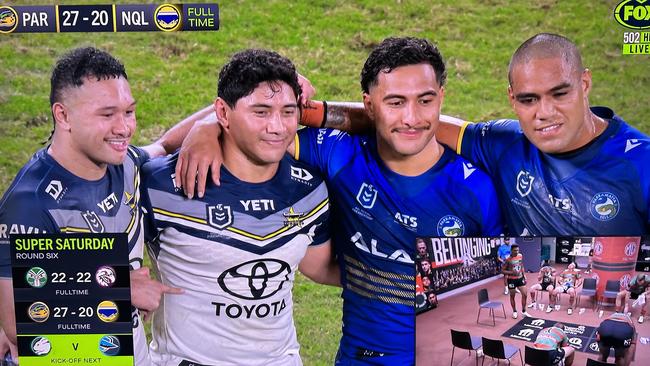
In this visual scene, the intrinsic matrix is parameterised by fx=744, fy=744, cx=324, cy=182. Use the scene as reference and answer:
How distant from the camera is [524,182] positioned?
3.07 meters

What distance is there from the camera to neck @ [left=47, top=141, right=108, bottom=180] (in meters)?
2.97

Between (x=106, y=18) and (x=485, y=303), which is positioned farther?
(x=485, y=303)

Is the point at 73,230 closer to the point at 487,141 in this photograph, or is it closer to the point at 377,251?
the point at 377,251

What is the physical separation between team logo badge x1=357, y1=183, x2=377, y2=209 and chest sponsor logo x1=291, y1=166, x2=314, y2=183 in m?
0.22

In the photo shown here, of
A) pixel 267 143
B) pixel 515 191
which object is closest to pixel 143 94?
pixel 267 143

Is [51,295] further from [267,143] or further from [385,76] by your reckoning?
[385,76]

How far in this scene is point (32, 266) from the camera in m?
3.14

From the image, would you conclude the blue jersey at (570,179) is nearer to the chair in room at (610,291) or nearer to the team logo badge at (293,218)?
the chair in room at (610,291)

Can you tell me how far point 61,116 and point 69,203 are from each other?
1.15ft

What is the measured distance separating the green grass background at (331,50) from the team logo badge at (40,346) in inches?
27.7

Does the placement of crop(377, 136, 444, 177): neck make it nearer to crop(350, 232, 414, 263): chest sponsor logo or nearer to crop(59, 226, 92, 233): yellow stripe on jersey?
crop(350, 232, 414, 263): chest sponsor logo

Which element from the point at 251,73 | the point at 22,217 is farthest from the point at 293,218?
the point at 22,217

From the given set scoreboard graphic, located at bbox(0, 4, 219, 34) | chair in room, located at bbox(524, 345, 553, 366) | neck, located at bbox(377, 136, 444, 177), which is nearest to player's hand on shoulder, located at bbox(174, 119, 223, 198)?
scoreboard graphic, located at bbox(0, 4, 219, 34)

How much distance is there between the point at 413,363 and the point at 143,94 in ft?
5.43
